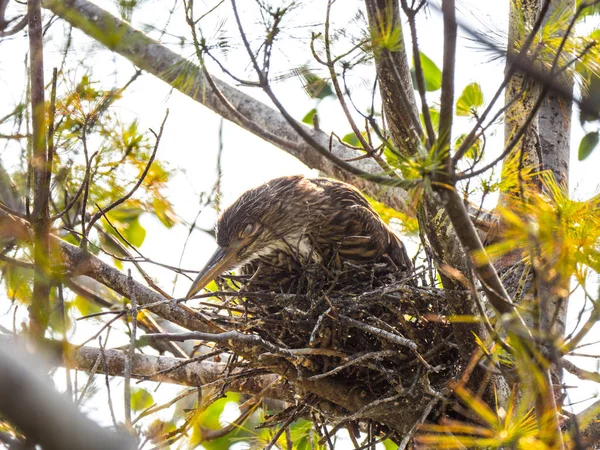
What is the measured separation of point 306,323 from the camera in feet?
11.9

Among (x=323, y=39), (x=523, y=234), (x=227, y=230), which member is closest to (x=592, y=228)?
(x=523, y=234)

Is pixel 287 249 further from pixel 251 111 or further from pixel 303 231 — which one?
pixel 251 111

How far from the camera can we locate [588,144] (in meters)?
5.12

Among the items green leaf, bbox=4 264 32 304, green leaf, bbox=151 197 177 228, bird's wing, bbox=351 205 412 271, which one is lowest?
green leaf, bbox=4 264 32 304

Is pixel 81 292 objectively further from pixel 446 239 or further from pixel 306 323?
pixel 446 239

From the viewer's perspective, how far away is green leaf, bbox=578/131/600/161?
508cm

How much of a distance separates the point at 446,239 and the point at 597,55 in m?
0.92

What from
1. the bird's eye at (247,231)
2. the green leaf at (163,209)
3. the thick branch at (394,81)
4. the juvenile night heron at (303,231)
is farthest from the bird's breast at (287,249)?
the thick branch at (394,81)

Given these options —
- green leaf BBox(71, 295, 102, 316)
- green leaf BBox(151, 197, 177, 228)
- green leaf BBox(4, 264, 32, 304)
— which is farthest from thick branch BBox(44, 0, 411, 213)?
green leaf BBox(4, 264, 32, 304)

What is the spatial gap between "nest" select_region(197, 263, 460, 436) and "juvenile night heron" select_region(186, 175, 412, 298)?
0.39m

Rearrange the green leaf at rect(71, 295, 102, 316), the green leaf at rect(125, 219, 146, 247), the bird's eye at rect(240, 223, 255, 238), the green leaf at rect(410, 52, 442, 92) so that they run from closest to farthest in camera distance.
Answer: the bird's eye at rect(240, 223, 255, 238), the green leaf at rect(71, 295, 102, 316), the green leaf at rect(410, 52, 442, 92), the green leaf at rect(125, 219, 146, 247)

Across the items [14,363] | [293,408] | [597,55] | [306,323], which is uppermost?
[597,55]

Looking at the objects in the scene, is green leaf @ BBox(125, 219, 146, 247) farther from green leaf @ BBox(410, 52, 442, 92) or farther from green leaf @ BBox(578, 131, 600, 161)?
green leaf @ BBox(578, 131, 600, 161)

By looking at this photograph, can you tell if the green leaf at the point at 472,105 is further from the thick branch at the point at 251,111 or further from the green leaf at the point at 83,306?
the green leaf at the point at 83,306
